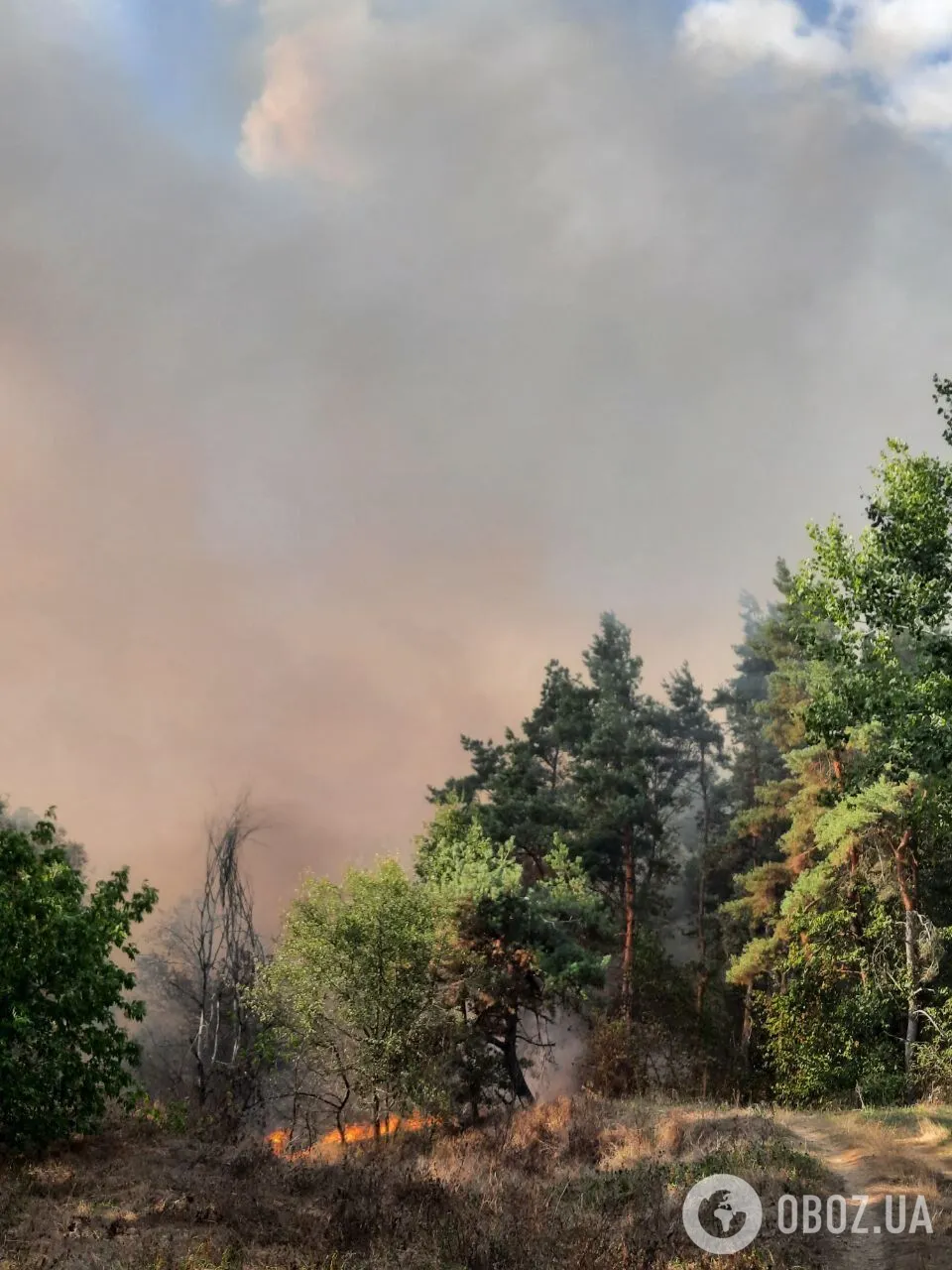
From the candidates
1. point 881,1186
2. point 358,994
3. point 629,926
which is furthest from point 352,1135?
point 881,1186

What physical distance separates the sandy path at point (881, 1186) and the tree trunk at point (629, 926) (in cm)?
1608

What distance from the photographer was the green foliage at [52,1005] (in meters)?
14.4

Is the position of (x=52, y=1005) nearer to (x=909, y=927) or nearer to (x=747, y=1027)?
(x=909, y=927)

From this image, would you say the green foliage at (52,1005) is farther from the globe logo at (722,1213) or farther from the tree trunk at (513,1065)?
the tree trunk at (513,1065)

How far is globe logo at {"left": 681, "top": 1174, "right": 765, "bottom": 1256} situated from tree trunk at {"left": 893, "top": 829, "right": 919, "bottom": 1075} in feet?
61.4

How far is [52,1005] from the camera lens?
15.0 m

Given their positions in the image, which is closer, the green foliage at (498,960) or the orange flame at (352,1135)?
the orange flame at (352,1135)

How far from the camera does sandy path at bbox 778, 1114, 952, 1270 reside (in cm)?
1054

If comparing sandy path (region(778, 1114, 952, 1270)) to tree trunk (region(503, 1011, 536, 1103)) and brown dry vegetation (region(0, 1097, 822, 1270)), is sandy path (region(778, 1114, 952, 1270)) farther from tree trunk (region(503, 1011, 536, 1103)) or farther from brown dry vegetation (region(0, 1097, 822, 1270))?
tree trunk (region(503, 1011, 536, 1103))

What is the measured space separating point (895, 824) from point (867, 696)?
743 inches

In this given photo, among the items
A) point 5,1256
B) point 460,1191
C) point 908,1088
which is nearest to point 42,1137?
point 5,1256

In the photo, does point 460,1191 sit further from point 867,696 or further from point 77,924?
point 867,696

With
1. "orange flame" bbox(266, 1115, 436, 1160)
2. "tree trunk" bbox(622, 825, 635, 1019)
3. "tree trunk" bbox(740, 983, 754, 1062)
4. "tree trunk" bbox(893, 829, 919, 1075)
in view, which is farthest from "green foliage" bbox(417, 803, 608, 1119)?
"tree trunk" bbox(893, 829, 919, 1075)

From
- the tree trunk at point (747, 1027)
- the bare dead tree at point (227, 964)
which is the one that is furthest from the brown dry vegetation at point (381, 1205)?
the tree trunk at point (747, 1027)
